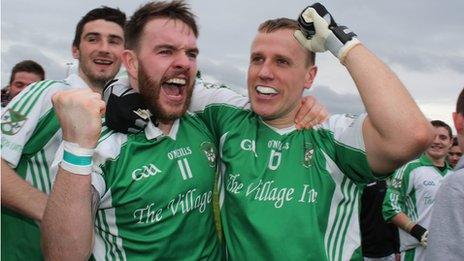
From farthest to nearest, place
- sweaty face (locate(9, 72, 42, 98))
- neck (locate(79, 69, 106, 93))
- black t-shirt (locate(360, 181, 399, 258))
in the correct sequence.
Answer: sweaty face (locate(9, 72, 42, 98)), black t-shirt (locate(360, 181, 399, 258)), neck (locate(79, 69, 106, 93))

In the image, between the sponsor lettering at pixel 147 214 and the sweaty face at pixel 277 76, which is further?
the sweaty face at pixel 277 76

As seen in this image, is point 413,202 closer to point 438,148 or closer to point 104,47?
point 438,148

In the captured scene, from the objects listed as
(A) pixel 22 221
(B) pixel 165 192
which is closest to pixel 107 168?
(B) pixel 165 192

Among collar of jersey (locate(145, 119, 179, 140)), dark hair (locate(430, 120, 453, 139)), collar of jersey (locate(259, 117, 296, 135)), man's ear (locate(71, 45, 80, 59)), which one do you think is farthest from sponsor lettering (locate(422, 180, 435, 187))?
collar of jersey (locate(145, 119, 179, 140))

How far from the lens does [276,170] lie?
3.06 meters

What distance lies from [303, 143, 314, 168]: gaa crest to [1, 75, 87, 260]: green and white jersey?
1.48m

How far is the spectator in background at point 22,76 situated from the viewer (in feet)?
25.4

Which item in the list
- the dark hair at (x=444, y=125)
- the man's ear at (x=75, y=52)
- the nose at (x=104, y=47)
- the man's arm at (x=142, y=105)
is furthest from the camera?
the dark hair at (x=444, y=125)

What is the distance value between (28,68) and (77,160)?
5.83m

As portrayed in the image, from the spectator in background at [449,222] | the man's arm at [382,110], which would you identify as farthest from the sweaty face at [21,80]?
the spectator in background at [449,222]

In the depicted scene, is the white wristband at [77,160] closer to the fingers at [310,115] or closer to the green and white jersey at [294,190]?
the green and white jersey at [294,190]

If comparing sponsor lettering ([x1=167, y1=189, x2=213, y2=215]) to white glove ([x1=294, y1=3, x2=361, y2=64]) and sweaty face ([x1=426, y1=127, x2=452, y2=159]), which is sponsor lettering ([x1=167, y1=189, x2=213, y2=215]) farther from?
sweaty face ([x1=426, y1=127, x2=452, y2=159])

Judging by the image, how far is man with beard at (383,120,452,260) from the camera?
7223mm

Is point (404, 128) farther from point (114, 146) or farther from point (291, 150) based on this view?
point (114, 146)
